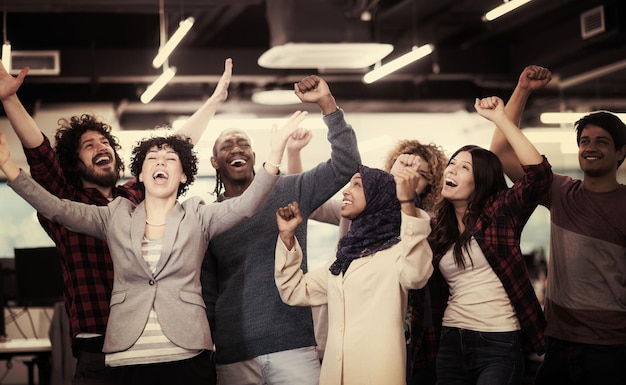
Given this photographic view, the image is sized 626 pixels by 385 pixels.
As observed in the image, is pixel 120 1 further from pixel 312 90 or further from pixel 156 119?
pixel 312 90

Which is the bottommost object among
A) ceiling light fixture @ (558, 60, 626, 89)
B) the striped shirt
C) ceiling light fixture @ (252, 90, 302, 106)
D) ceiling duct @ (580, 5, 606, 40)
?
the striped shirt

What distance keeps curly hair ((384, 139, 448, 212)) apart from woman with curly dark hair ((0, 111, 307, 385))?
3.66ft

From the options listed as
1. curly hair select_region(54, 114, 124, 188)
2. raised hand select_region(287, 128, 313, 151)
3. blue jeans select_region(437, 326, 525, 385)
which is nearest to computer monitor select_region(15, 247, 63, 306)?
curly hair select_region(54, 114, 124, 188)

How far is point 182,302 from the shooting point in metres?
3.17

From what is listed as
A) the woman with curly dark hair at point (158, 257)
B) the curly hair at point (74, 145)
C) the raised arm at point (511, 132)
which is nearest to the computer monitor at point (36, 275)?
the curly hair at point (74, 145)

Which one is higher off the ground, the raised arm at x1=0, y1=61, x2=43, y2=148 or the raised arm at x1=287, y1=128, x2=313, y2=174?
the raised arm at x1=0, y1=61, x2=43, y2=148

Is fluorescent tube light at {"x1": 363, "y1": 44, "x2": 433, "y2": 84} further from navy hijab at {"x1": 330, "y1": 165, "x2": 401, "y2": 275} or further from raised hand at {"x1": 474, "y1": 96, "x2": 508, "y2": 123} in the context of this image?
navy hijab at {"x1": 330, "y1": 165, "x2": 401, "y2": 275}

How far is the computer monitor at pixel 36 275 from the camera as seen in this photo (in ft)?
22.9

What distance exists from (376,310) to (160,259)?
81cm

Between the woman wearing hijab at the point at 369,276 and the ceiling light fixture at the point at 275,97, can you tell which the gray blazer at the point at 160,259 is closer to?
the woman wearing hijab at the point at 369,276

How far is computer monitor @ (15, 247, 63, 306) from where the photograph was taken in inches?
274

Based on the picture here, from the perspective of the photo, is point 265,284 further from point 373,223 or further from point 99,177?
point 99,177

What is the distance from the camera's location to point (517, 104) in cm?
378

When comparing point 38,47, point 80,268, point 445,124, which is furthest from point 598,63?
point 80,268
